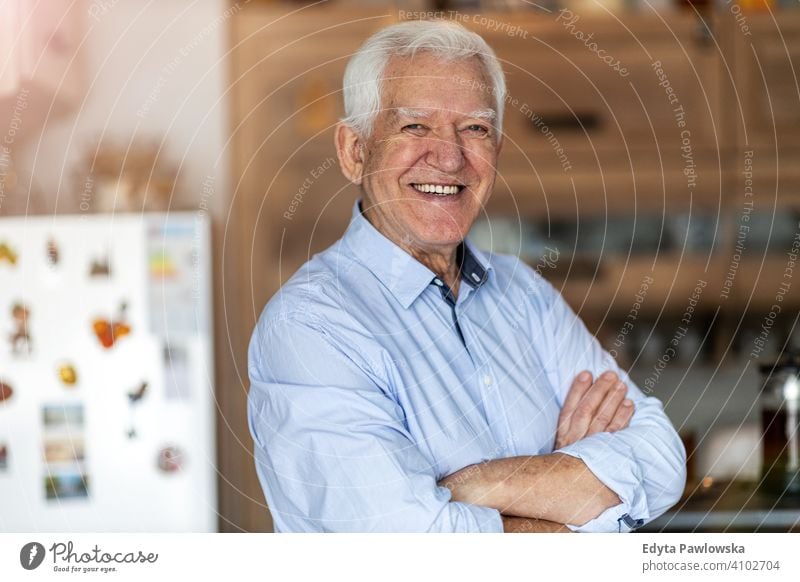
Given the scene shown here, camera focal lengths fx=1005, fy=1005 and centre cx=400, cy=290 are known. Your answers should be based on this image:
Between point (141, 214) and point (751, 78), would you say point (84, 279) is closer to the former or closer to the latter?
point (141, 214)

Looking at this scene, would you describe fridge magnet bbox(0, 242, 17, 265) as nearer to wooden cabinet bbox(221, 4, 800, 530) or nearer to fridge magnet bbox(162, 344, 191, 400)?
fridge magnet bbox(162, 344, 191, 400)

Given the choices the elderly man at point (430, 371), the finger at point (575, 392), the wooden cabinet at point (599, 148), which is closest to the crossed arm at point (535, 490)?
the elderly man at point (430, 371)

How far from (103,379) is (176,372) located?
144mm

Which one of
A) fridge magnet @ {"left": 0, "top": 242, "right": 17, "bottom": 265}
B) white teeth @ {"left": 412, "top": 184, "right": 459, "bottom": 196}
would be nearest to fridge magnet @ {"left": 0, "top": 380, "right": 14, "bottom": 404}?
fridge magnet @ {"left": 0, "top": 242, "right": 17, "bottom": 265}

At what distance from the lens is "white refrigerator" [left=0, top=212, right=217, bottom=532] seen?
1.73 m

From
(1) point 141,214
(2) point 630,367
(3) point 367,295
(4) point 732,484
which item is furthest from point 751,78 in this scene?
(3) point 367,295

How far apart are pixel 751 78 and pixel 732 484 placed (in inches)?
43.8

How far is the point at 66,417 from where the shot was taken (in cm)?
178

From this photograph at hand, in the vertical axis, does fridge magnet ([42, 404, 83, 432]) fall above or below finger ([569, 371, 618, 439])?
below

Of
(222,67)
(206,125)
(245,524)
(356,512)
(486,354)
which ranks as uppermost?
(222,67)

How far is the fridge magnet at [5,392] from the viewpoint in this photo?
1653 millimetres

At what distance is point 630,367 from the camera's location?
2.28 m

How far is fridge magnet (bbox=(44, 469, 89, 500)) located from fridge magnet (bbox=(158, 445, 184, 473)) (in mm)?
135
